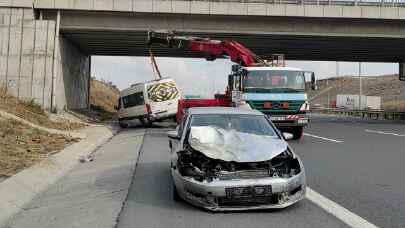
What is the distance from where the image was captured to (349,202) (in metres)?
7.64

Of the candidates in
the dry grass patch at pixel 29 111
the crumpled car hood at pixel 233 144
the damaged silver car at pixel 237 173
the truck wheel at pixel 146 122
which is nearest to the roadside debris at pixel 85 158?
the crumpled car hood at pixel 233 144

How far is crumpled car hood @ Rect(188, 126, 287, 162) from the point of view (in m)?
7.08

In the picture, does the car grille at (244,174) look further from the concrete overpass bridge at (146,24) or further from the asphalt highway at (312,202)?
the concrete overpass bridge at (146,24)

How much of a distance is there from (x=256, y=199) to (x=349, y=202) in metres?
1.56

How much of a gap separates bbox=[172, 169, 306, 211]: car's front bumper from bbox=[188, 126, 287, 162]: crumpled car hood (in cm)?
34

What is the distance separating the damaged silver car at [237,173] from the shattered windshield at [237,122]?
28.4 inches

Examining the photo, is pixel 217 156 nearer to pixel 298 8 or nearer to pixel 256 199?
pixel 256 199

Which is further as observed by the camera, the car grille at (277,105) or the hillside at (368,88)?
the hillside at (368,88)

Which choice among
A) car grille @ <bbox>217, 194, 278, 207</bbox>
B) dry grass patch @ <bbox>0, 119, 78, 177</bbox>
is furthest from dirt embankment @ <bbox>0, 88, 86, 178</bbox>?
car grille @ <bbox>217, 194, 278, 207</bbox>

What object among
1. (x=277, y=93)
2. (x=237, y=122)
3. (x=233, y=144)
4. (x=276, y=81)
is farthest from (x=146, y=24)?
(x=233, y=144)

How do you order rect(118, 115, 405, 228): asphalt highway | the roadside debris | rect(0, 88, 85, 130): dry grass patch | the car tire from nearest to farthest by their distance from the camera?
rect(118, 115, 405, 228): asphalt highway
the car tire
the roadside debris
rect(0, 88, 85, 130): dry grass patch

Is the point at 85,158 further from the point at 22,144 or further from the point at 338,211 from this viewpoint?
the point at 338,211

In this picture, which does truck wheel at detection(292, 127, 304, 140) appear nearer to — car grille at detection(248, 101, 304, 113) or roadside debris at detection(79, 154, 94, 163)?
car grille at detection(248, 101, 304, 113)

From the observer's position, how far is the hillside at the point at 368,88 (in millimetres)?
105688
